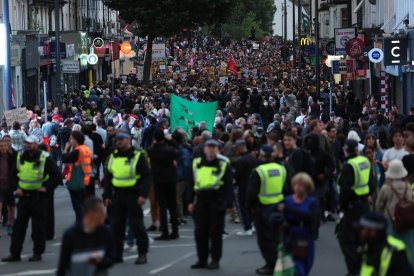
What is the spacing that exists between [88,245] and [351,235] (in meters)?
5.17

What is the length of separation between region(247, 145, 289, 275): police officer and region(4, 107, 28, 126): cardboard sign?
16651mm

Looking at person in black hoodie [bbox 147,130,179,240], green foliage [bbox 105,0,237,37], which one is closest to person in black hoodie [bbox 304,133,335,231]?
person in black hoodie [bbox 147,130,179,240]

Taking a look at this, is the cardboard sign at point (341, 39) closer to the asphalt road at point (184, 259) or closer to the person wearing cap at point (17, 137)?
the person wearing cap at point (17, 137)

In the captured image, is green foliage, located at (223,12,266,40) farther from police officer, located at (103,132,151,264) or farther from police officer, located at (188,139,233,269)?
police officer, located at (188,139,233,269)

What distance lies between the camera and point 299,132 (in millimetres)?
26188

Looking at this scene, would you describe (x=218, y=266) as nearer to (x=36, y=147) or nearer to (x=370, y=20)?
(x=36, y=147)

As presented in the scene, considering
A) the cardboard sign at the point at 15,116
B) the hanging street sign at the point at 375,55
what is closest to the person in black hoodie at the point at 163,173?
the cardboard sign at the point at 15,116

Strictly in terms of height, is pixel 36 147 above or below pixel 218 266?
above

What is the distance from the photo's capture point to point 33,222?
1788 centimetres

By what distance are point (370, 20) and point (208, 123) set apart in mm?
34313

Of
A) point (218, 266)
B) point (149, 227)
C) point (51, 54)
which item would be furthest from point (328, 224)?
point (51, 54)

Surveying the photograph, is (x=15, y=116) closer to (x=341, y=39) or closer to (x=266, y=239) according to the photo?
(x=266, y=239)

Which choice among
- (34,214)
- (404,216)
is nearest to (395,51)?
(34,214)

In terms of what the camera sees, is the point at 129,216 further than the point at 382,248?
Yes
